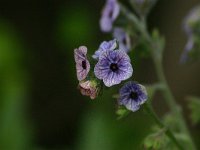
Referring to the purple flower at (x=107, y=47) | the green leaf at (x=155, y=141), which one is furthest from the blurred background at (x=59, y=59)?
the purple flower at (x=107, y=47)

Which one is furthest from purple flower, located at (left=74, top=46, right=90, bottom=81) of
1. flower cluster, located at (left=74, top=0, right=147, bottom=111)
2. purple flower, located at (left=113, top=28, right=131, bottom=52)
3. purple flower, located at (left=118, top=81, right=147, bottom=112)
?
purple flower, located at (left=113, top=28, right=131, bottom=52)

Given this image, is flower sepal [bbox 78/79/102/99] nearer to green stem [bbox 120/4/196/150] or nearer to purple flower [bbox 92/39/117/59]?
purple flower [bbox 92/39/117/59]

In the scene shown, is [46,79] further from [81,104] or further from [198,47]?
[198,47]

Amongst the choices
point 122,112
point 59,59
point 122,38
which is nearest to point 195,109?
point 122,38

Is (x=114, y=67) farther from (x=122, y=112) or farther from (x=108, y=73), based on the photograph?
(x=122, y=112)

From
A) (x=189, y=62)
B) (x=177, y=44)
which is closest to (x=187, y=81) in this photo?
(x=177, y=44)

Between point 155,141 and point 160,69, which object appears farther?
point 160,69

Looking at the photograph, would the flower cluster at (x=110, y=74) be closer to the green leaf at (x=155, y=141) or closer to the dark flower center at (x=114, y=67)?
the dark flower center at (x=114, y=67)
